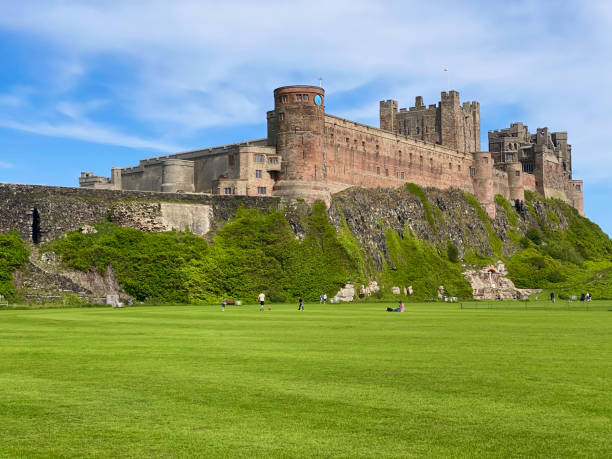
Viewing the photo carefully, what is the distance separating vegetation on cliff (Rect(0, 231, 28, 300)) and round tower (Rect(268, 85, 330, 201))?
1288 inches

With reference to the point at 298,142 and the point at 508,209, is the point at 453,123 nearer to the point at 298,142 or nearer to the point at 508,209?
the point at 508,209

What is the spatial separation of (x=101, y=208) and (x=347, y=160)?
119 ft

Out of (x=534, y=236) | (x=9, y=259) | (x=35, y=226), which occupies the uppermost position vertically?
(x=534, y=236)

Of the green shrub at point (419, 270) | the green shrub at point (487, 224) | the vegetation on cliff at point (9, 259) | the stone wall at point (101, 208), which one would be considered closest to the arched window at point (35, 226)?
the stone wall at point (101, 208)

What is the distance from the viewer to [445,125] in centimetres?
13625

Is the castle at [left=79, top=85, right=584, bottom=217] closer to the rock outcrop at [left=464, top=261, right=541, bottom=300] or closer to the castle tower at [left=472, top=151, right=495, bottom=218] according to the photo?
the castle tower at [left=472, top=151, right=495, bottom=218]

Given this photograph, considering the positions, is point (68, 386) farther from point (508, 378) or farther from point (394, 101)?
point (394, 101)

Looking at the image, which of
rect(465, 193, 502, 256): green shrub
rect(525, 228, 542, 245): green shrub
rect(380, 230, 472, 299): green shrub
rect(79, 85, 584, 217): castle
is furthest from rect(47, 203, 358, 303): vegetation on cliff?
rect(525, 228, 542, 245): green shrub

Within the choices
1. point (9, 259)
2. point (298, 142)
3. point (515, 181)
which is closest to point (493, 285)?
point (298, 142)

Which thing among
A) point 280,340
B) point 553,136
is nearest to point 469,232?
point 553,136

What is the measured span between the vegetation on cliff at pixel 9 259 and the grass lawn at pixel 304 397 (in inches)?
1535

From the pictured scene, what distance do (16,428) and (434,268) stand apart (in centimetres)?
9292

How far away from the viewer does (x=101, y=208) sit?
Answer: 81.3 metres

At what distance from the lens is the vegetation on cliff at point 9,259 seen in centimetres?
6638
